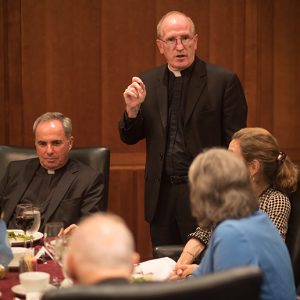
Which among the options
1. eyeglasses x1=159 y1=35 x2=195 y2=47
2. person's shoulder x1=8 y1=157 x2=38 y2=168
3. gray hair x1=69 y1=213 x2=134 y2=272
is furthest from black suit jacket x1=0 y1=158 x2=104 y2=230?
gray hair x1=69 y1=213 x2=134 y2=272

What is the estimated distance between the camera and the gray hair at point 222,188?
203 centimetres

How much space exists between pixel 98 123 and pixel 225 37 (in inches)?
42.6

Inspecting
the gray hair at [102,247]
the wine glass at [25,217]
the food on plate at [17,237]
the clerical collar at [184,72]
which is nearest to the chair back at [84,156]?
the clerical collar at [184,72]

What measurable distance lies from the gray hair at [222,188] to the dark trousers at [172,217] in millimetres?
1572

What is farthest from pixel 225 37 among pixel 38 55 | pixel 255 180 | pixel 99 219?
pixel 99 219

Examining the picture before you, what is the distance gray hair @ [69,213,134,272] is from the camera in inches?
56.4

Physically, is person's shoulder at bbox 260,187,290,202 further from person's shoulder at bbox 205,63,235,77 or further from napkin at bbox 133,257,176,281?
person's shoulder at bbox 205,63,235,77

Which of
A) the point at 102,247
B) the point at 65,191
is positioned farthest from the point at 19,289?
the point at 65,191

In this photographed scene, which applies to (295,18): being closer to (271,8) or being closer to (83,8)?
(271,8)

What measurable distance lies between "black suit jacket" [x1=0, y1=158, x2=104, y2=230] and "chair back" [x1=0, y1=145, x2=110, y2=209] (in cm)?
5

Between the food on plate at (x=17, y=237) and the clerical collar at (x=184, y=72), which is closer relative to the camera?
the food on plate at (x=17, y=237)

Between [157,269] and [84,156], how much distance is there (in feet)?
4.78

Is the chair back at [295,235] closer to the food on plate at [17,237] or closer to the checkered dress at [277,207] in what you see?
the checkered dress at [277,207]

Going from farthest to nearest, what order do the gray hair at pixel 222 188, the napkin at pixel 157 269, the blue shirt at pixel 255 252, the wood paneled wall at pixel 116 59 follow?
the wood paneled wall at pixel 116 59 < the napkin at pixel 157 269 < the gray hair at pixel 222 188 < the blue shirt at pixel 255 252
